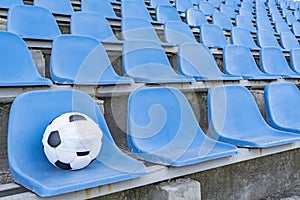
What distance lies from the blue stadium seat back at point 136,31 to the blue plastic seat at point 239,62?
36 centimetres

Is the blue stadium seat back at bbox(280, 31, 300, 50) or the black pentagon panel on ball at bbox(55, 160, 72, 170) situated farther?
the blue stadium seat back at bbox(280, 31, 300, 50)

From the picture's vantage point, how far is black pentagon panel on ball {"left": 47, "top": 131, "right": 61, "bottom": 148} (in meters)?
0.68

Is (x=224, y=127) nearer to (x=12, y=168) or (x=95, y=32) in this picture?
(x=12, y=168)

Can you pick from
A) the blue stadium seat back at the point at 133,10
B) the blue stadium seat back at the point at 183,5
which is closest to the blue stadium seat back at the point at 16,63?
the blue stadium seat back at the point at 133,10

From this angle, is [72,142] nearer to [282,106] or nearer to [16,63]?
[16,63]

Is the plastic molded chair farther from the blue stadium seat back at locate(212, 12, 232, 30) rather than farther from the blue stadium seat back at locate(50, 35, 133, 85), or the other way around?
the blue stadium seat back at locate(212, 12, 232, 30)

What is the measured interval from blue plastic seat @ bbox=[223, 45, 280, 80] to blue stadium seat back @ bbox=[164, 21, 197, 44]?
222 mm

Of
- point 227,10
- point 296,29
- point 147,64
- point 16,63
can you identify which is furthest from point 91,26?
point 296,29

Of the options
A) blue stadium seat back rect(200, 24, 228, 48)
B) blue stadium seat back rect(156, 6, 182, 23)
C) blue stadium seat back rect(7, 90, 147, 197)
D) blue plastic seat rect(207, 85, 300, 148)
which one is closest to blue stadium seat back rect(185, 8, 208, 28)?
blue stadium seat back rect(156, 6, 182, 23)

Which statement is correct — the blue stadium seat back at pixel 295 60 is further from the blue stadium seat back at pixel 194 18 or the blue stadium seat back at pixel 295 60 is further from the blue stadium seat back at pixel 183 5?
the blue stadium seat back at pixel 183 5

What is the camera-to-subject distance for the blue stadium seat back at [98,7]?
2018 mm

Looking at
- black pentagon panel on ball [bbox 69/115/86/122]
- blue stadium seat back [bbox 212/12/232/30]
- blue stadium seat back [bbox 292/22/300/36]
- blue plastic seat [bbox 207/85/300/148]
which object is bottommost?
blue plastic seat [bbox 207/85/300/148]

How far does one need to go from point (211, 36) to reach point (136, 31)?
56cm

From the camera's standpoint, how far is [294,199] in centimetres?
105
